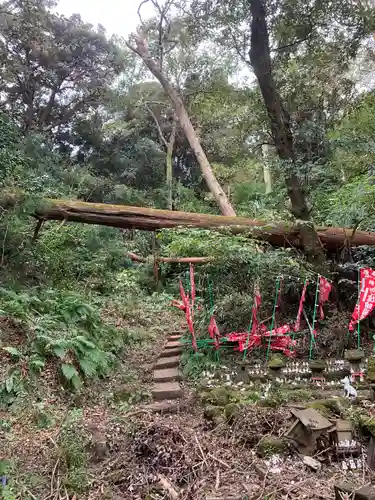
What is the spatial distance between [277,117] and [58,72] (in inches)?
407

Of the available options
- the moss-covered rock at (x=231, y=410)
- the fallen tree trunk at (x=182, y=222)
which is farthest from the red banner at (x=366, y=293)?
the moss-covered rock at (x=231, y=410)

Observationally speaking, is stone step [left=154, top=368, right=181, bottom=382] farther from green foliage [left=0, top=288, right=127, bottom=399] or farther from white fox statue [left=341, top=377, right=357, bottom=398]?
white fox statue [left=341, top=377, right=357, bottom=398]

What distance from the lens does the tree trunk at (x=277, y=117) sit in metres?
A: 6.84

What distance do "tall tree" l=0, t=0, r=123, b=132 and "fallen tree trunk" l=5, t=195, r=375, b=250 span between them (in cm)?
795

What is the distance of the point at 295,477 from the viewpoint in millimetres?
2977

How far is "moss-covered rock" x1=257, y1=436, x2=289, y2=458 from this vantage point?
331 cm

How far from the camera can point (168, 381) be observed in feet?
18.6

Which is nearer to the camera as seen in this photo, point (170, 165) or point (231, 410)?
point (231, 410)

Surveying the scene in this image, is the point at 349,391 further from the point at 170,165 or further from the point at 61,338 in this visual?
the point at 170,165

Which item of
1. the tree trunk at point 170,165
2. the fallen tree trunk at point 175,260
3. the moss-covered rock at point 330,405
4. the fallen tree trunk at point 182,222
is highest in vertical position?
the tree trunk at point 170,165

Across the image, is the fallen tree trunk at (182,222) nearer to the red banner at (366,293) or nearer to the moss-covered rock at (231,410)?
the red banner at (366,293)

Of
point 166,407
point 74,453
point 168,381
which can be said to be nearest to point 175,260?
point 168,381

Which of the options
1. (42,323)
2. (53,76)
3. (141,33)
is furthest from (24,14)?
(42,323)

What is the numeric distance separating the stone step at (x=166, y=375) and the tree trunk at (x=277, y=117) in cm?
296
